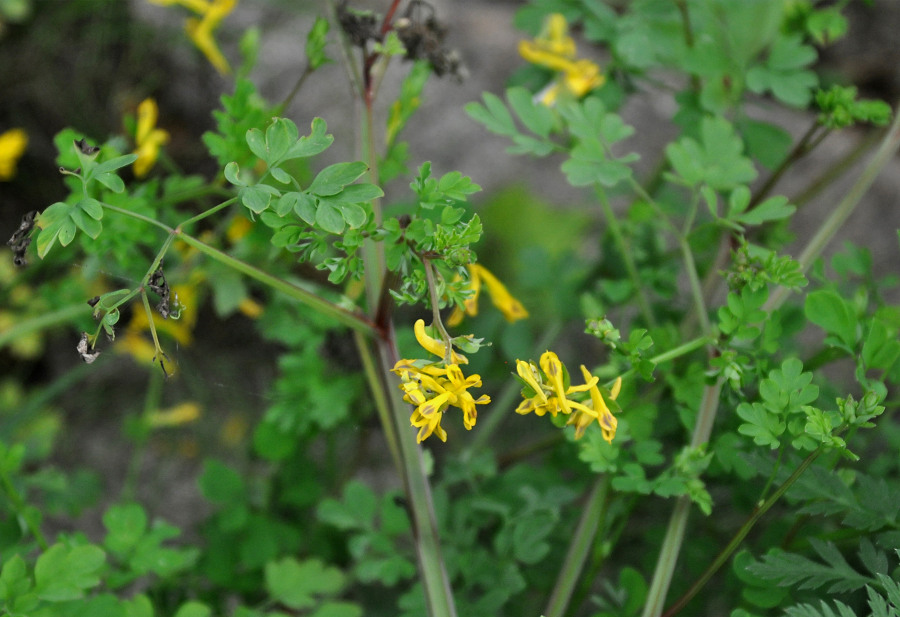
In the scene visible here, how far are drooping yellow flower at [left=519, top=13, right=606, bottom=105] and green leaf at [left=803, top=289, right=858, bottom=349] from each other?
2.33ft

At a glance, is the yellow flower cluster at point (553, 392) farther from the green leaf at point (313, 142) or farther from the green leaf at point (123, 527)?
the green leaf at point (123, 527)

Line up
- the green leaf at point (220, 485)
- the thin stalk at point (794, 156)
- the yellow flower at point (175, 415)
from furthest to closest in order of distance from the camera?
1. the yellow flower at point (175, 415)
2. the green leaf at point (220, 485)
3. the thin stalk at point (794, 156)

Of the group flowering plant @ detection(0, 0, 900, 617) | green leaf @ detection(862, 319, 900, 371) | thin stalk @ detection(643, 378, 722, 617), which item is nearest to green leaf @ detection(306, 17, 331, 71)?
flowering plant @ detection(0, 0, 900, 617)

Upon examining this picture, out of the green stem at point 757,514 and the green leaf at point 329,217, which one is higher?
the green leaf at point 329,217

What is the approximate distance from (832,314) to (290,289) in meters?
0.77

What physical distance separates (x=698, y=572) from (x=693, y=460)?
0.38 m

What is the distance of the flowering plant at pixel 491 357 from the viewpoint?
2.76 ft

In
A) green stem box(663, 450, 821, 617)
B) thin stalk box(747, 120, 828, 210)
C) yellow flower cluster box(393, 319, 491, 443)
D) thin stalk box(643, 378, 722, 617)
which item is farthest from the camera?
thin stalk box(747, 120, 828, 210)

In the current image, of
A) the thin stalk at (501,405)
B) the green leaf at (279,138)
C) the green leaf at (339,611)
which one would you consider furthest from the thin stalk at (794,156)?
the green leaf at (339,611)

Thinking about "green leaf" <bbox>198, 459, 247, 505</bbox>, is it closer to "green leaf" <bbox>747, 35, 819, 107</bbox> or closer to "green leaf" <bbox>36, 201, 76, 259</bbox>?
"green leaf" <bbox>36, 201, 76, 259</bbox>

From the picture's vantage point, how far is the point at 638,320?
1.34 metres

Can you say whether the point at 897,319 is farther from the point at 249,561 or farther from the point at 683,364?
the point at 249,561

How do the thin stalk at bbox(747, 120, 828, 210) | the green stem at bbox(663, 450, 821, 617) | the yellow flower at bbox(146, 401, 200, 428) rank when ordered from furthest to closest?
the yellow flower at bbox(146, 401, 200, 428)
the thin stalk at bbox(747, 120, 828, 210)
the green stem at bbox(663, 450, 821, 617)

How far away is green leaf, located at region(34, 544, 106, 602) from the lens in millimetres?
905
